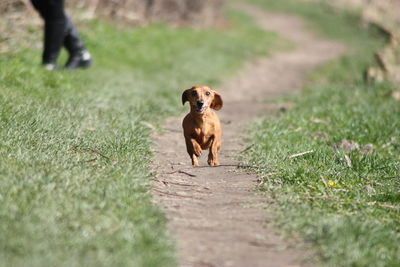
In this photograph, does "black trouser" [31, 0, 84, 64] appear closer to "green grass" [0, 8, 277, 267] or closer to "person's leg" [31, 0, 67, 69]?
"person's leg" [31, 0, 67, 69]

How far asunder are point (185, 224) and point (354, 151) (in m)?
2.75

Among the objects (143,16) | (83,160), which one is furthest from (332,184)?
(143,16)

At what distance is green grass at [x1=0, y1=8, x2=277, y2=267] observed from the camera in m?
3.21

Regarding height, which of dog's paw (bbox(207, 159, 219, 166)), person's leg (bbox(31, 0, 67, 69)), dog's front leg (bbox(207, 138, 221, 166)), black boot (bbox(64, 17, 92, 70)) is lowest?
black boot (bbox(64, 17, 92, 70))

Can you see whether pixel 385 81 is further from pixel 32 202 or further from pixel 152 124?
pixel 32 202

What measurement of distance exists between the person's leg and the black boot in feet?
1.47

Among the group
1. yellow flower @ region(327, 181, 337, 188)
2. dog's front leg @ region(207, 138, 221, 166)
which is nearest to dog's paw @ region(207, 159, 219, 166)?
dog's front leg @ region(207, 138, 221, 166)

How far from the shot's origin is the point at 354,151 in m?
6.09

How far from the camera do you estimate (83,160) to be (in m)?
4.70

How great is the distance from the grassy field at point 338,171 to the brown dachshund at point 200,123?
490mm

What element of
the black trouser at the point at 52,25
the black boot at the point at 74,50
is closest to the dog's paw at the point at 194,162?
the black trouser at the point at 52,25

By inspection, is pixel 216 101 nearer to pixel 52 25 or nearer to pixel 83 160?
pixel 83 160

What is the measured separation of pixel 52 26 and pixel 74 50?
923mm

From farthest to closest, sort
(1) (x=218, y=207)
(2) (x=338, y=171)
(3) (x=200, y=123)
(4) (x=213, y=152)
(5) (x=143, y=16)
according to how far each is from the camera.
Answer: (5) (x=143, y=16) → (2) (x=338, y=171) → (4) (x=213, y=152) → (3) (x=200, y=123) → (1) (x=218, y=207)
